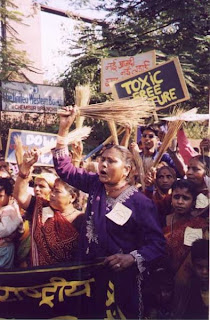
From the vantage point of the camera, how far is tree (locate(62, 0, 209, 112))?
487 cm

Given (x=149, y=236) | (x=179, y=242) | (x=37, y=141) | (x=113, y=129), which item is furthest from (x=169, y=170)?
(x=37, y=141)

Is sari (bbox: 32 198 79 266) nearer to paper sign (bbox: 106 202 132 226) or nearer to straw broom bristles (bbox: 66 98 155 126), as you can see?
paper sign (bbox: 106 202 132 226)

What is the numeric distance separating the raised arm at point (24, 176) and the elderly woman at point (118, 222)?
229mm

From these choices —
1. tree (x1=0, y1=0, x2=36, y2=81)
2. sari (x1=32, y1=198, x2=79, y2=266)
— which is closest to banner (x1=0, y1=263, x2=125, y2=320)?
sari (x1=32, y1=198, x2=79, y2=266)

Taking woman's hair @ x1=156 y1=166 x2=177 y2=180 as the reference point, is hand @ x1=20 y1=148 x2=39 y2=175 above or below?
above

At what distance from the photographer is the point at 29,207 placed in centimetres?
346

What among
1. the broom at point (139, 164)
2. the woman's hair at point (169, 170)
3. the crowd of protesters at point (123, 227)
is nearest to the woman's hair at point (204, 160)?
the crowd of protesters at point (123, 227)

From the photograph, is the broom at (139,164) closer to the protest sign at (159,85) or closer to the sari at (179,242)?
the protest sign at (159,85)

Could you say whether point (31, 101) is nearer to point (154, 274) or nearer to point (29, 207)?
point (29, 207)

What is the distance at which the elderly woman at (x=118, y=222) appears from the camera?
292 centimetres

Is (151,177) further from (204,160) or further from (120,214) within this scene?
(120,214)

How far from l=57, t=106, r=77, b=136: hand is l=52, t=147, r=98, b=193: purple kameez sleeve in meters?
0.11

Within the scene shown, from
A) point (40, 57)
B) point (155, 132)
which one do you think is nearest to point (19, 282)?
point (155, 132)

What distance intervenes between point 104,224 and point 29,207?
66cm
